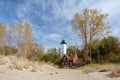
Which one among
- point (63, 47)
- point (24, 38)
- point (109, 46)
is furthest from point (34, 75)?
point (63, 47)

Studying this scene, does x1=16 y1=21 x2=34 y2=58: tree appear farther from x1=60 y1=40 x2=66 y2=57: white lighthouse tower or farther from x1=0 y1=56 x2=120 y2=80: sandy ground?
x1=0 y1=56 x2=120 y2=80: sandy ground

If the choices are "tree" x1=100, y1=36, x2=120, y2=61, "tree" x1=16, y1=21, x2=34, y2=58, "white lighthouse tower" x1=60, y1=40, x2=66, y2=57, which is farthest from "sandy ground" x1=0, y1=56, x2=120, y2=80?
"white lighthouse tower" x1=60, y1=40, x2=66, y2=57

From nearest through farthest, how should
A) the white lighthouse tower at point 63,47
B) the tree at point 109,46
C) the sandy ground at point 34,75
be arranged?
1. the sandy ground at point 34,75
2. the tree at point 109,46
3. the white lighthouse tower at point 63,47

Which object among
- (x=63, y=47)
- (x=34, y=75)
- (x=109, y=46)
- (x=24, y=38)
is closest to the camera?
(x=34, y=75)

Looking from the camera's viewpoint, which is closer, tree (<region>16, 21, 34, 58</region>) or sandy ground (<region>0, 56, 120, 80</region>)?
sandy ground (<region>0, 56, 120, 80</region>)

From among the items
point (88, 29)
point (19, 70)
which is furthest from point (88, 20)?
point (19, 70)

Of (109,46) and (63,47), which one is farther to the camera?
(63,47)

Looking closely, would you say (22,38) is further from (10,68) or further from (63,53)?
(10,68)

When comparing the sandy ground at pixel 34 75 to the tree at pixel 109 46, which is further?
the tree at pixel 109 46

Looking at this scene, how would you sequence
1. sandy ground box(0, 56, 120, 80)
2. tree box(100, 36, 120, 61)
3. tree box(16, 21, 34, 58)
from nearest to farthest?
sandy ground box(0, 56, 120, 80), tree box(16, 21, 34, 58), tree box(100, 36, 120, 61)

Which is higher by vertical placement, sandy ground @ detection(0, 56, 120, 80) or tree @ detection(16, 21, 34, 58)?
tree @ detection(16, 21, 34, 58)

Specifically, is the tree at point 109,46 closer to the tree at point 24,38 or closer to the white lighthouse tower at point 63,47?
the white lighthouse tower at point 63,47

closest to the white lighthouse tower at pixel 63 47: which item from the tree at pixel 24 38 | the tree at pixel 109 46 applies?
Answer: the tree at pixel 109 46

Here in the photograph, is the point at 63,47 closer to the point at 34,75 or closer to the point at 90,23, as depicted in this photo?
the point at 90,23
